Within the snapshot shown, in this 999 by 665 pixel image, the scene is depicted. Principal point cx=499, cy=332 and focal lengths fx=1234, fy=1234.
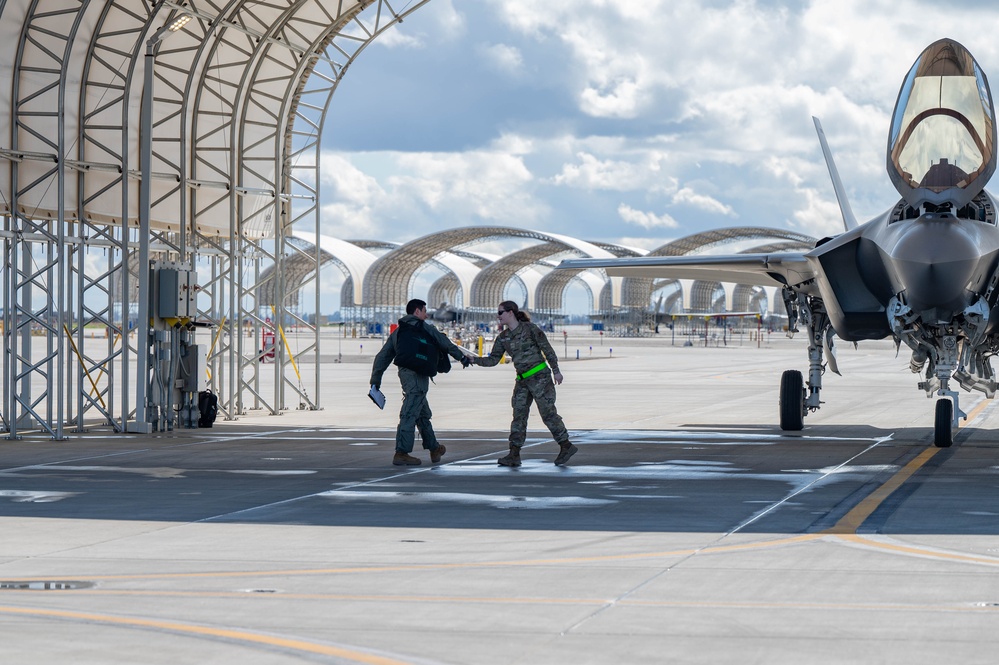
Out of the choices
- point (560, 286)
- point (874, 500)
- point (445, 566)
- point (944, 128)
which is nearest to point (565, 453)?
point (874, 500)

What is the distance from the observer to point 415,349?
14.0 m

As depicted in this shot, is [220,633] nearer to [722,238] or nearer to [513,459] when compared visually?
[513,459]

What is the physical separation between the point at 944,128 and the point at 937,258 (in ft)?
4.77

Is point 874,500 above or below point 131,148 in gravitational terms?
below

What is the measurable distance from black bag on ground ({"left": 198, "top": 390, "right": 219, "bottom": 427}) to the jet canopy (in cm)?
1154

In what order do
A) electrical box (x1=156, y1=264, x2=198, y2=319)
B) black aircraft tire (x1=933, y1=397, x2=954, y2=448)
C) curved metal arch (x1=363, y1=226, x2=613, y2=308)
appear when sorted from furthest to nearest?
1. curved metal arch (x1=363, y1=226, x2=613, y2=308)
2. electrical box (x1=156, y1=264, x2=198, y2=319)
3. black aircraft tire (x1=933, y1=397, x2=954, y2=448)

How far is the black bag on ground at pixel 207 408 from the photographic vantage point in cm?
2017

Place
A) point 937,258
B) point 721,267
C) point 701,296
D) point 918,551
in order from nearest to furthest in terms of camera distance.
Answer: point 918,551 < point 937,258 < point 721,267 < point 701,296

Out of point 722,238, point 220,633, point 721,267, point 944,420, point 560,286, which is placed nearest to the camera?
point 220,633

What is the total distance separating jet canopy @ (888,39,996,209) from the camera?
13.3 metres

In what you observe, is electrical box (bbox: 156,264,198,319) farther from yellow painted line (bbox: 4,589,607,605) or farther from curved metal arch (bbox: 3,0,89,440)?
yellow painted line (bbox: 4,589,607,605)

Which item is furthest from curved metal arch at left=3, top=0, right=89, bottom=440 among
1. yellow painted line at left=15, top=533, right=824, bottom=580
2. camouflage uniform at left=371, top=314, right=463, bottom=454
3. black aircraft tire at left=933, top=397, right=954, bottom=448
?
black aircraft tire at left=933, top=397, right=954, bottom=448

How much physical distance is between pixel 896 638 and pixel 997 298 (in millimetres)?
10667

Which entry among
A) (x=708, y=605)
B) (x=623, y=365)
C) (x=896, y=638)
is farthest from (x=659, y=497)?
(x=623, y=365)
